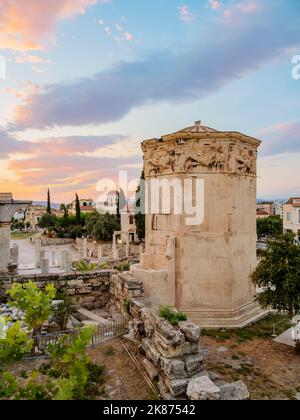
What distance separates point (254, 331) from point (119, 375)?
213 inches

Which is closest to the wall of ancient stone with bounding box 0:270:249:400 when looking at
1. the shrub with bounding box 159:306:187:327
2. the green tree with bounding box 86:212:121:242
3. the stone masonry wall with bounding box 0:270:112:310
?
the shrub with bounding box 159:306:187:327

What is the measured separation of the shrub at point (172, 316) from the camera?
596 centimetres

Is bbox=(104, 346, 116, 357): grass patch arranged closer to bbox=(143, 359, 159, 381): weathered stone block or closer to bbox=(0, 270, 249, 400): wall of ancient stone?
bbox=(0, 270, 249, 400): wall of ancient stone

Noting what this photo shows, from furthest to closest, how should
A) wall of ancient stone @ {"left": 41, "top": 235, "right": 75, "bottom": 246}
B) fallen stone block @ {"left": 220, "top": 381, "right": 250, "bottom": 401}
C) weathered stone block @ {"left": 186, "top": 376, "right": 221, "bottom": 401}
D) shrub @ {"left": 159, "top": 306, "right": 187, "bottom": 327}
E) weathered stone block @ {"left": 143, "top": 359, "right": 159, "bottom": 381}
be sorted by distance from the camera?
wall of ancient stone @ {"left": 41, "top": 235, "right": 75, "bottom": 246}, shrub @ {"left": 159, "top": 306, "right": 187, "bottom": 327}, weathered stone block @ {"left": 143, "top": 359, "right": 159, "bottom": 381}, fallen stone block @ {"left": 220, "top": 381, "right": 250, "bottom": 401}, weathered stone block @ {"left": 186, "top": 376, "right": 221, "bottom": 401}

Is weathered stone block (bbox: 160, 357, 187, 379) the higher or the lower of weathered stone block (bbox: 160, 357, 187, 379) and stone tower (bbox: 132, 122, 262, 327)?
the lower

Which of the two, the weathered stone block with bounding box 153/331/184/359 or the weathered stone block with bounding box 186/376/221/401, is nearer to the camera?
the weathered stone block with bounding box 186/376/221/401

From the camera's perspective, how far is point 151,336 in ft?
20.6

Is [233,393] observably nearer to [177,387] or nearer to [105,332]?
[177,387]

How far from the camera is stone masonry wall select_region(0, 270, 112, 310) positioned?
32.7 ft

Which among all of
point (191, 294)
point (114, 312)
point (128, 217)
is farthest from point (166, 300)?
point (128, 217)

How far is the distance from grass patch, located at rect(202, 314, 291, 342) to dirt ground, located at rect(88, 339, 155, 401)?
335 centimetres

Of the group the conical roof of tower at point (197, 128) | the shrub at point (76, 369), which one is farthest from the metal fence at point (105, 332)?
the conical roof of tower at point (197, 128)

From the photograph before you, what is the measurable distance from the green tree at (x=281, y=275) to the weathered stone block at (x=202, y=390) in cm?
426

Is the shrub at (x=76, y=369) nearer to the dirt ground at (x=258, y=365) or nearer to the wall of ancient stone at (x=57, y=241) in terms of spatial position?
the dirt ground at (x=258, y=365)
